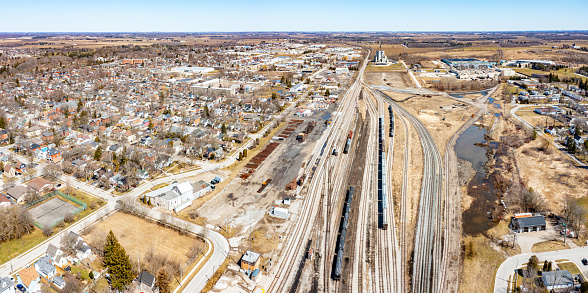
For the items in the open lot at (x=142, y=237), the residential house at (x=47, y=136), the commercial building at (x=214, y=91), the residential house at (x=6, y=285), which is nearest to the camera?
the residential house at (x=6, y=285)

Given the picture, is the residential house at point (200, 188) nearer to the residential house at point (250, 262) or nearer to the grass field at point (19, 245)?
the residential house at point (250, 262)

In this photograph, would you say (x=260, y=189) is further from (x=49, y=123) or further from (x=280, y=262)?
(x=49, y=123)

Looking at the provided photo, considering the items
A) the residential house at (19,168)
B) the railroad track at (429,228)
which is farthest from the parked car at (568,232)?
the residential house at (19,168)

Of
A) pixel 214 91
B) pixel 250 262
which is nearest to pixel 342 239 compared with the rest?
pixel 250 262

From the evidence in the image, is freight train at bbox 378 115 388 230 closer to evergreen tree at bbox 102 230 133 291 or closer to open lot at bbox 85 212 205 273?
open lot at bbox 85 212 205 273

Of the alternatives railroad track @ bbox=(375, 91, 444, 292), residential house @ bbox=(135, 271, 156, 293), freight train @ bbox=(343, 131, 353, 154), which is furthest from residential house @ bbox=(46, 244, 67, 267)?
freight train @ bbox=(343, 131, 353, 154)

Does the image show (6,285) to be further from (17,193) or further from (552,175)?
(552,175)
